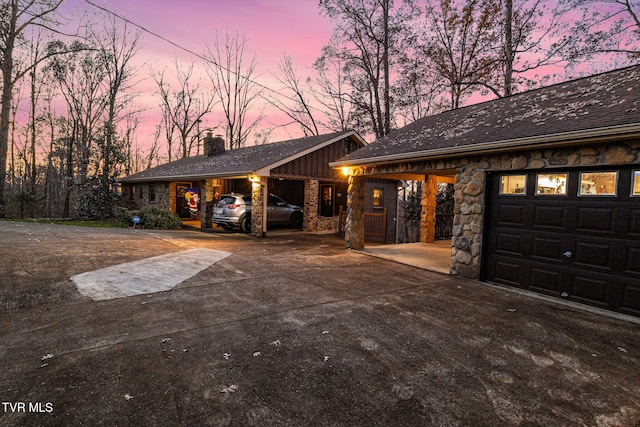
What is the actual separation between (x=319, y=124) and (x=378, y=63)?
7.15 m

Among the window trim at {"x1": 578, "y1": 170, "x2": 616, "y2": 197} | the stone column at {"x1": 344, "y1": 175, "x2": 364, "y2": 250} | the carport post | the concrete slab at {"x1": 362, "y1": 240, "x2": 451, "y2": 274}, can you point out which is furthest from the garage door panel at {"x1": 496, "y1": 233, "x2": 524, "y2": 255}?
the carport post

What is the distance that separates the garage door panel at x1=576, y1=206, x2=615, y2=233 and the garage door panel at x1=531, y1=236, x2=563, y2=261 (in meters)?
0.41

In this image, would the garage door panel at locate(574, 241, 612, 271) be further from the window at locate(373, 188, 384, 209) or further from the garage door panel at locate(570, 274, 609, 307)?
the window at locate(373, 188, 384, 209)

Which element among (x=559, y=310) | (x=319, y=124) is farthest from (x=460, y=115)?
(x=319, y=124)

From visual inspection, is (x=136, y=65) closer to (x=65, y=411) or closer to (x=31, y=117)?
(x=31, y=117)

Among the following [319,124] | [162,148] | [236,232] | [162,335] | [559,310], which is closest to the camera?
[162,335]

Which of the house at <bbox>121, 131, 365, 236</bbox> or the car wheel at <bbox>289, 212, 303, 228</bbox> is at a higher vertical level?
the house at <bbox>121, 131, 365, 236</bbox>

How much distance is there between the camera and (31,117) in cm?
2261

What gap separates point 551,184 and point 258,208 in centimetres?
956

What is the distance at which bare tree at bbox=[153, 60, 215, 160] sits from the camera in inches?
1104

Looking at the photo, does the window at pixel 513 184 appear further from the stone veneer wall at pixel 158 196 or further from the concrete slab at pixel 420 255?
the stone veneer wall at pixel 158 196

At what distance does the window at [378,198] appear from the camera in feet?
52.2

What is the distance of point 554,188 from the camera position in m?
5.30

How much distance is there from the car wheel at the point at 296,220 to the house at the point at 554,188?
7.93 meters
